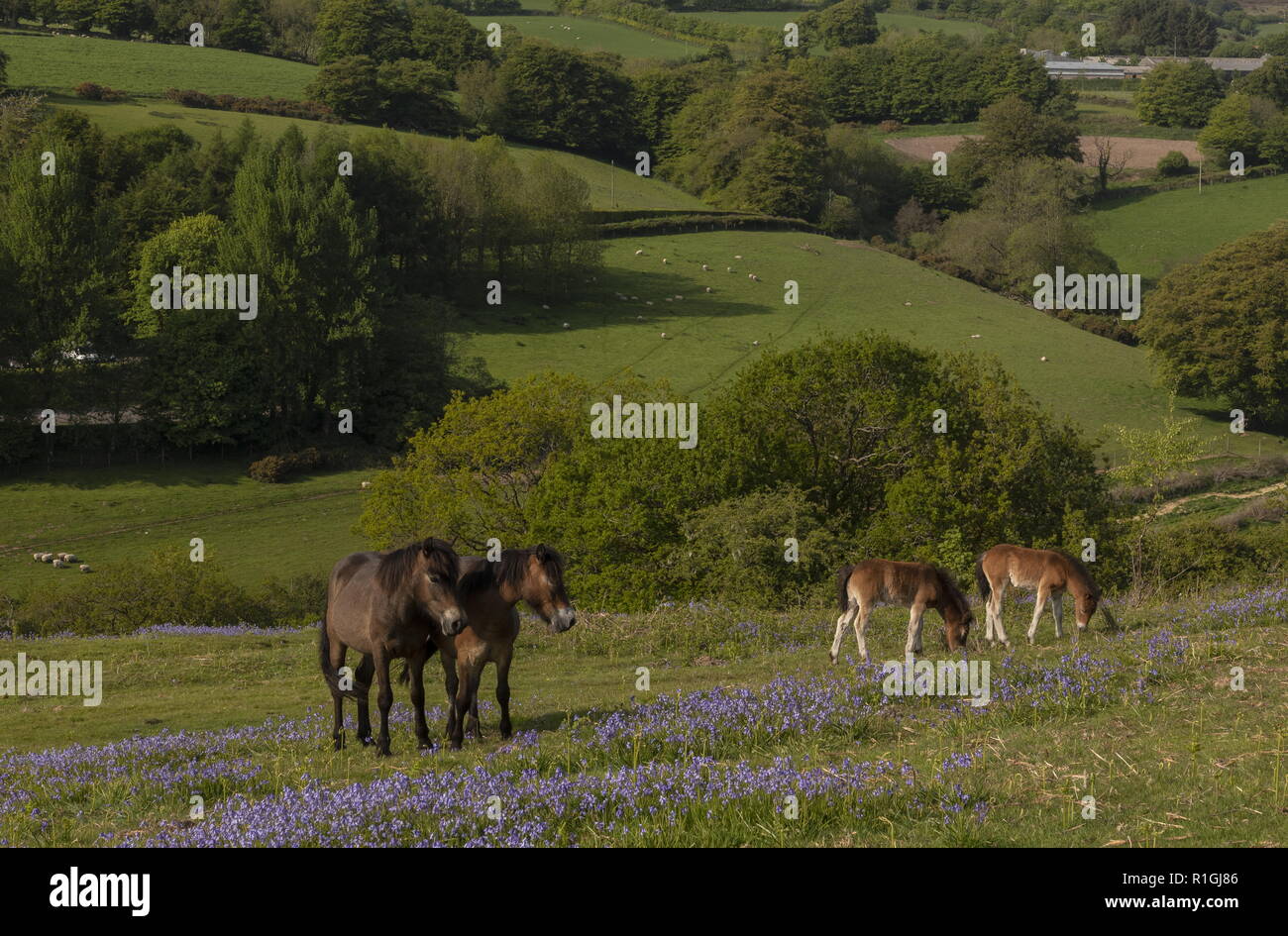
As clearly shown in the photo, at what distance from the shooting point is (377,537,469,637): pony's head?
16017 millimetres

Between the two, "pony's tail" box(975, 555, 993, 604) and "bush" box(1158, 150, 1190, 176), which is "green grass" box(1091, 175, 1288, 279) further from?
"pony's tail" box(975, 555, 993, 604)

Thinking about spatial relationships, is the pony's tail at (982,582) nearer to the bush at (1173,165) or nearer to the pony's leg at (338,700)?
the pony's leg at (338,700)

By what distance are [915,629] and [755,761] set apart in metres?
7.26

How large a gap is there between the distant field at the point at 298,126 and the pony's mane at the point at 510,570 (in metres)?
115

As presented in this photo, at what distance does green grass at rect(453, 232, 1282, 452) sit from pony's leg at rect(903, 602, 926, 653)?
6950cm

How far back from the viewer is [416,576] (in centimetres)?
1648

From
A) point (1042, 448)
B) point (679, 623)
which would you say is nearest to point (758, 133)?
point (1042, 448)

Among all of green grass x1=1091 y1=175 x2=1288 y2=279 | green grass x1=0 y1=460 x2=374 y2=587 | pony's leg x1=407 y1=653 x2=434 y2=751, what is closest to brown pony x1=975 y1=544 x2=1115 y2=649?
pony's leg x1=407 y1=653 x2=434 y2=751

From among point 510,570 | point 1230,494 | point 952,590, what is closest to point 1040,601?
point 952,590

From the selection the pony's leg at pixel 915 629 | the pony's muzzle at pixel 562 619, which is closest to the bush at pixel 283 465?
the pony's leg at pixel 915 629

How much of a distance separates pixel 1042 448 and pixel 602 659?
30.5 metres

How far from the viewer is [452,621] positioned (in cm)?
1560

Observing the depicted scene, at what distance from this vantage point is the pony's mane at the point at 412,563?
1617cm

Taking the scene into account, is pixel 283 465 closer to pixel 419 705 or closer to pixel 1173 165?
pixel 419 705
